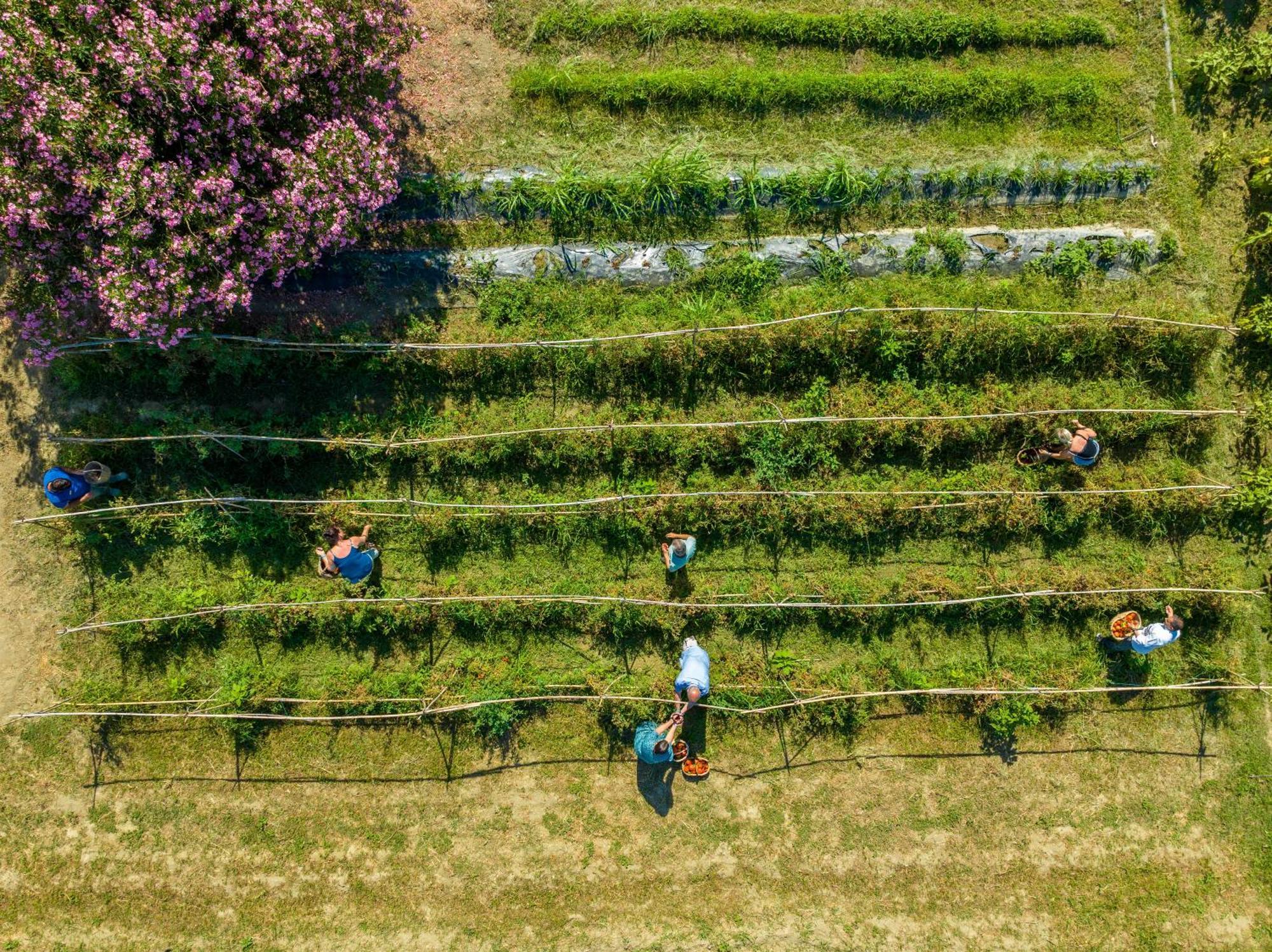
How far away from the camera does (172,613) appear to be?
10148mm

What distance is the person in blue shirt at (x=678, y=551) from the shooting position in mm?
10016

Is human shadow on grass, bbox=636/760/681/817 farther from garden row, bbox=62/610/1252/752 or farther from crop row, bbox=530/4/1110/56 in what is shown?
crop row, bbox=530/4/1110/56

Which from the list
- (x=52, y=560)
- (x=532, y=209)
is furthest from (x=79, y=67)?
(x=52, y=560)

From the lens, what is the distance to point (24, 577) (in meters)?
10.4

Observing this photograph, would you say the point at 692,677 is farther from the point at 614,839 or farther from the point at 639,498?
the point at 614,839

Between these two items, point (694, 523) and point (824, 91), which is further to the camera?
point (824, 91)

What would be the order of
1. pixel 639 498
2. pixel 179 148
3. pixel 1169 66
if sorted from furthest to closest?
pixel 1169 66
pixel 639 498
pixel 179 148

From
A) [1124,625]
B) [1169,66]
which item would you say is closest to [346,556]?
[1124,625]

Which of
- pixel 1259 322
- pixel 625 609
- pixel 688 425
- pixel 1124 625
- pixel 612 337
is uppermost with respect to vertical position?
pixel 1259 322

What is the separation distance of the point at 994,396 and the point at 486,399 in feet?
24.2

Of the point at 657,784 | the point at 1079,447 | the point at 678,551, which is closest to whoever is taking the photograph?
the point at 678,551

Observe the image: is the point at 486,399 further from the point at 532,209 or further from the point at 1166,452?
the point at 1166,452

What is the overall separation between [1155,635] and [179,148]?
13.7 meters

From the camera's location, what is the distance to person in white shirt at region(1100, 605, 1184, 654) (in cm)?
1004
